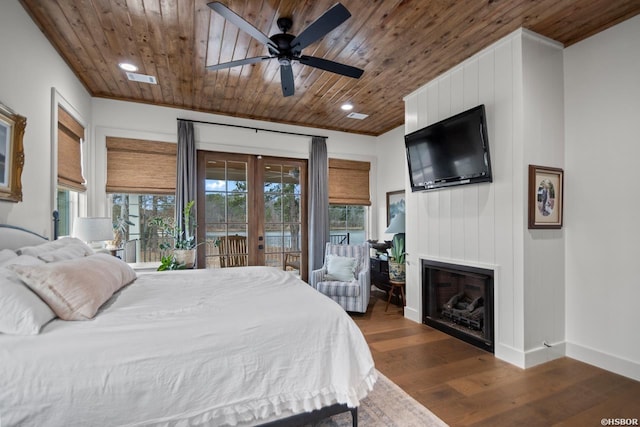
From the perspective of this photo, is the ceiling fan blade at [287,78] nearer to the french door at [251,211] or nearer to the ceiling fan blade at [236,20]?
the ceiling fan blade at [236,20]

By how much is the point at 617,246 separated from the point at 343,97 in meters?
3.27

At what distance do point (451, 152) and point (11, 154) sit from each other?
3848 mm

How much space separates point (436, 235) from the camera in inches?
142

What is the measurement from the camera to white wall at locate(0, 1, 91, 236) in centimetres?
215

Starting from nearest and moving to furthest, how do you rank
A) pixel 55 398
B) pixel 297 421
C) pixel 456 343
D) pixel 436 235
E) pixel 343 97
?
pixel 55 398 → pixel 297 421 → pixel 456 343 → pixel 436 235 → pixel 343 97

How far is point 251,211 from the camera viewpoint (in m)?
4.89

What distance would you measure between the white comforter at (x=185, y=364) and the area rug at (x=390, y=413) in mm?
498

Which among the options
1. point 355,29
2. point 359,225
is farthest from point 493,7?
point 359,225

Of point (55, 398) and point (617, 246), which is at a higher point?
point (617, 246)

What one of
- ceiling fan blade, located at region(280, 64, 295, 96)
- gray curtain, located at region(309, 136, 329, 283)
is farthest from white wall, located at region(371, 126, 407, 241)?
ceiling fan blade, located at region(280, 64, 295, 96)

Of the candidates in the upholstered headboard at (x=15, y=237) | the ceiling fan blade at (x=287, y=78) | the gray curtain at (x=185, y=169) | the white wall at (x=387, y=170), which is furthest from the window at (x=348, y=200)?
the upholstered headboard at (x=15, y=237)

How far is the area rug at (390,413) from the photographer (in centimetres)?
193

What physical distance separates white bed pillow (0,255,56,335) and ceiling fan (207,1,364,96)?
1828 millimetres

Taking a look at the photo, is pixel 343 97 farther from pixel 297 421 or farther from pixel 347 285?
pixel 297 421
